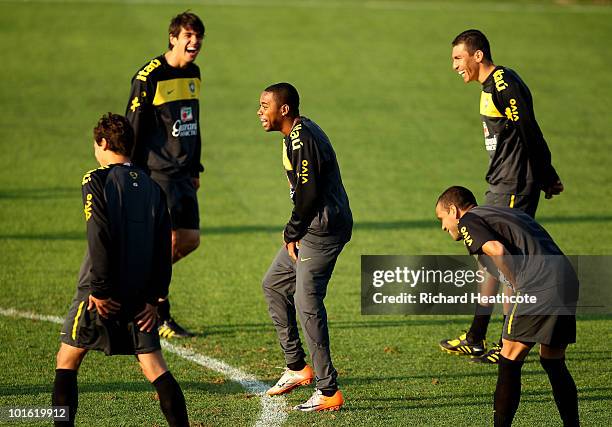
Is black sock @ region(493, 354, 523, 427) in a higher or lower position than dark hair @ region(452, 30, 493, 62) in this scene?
lower

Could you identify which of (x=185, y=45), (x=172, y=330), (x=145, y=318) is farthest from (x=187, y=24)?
(x=145, y=318)

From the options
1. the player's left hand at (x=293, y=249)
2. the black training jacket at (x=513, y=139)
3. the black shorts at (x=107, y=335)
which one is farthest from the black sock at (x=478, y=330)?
the black shorts at (x=107, y=335)

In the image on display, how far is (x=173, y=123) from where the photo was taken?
29.3 feet

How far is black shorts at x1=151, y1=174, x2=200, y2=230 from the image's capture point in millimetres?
9000

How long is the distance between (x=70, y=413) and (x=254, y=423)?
1395mm

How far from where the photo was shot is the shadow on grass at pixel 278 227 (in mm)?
12188

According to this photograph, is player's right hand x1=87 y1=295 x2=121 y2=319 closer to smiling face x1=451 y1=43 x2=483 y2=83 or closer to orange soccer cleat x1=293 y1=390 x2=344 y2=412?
orange soccer cleat x1=293 y1=390 x2=344 y2=412

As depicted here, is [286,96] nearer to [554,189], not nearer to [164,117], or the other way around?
[164,117]

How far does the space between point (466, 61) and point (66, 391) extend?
4.21m

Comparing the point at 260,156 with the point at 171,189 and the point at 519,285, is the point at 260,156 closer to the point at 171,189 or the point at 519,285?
the point at 171,189

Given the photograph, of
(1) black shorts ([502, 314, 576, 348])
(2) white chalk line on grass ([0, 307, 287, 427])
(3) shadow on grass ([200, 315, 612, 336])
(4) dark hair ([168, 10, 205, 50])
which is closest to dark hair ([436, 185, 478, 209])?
(1) black shorts ([502, 314, 576, 348])

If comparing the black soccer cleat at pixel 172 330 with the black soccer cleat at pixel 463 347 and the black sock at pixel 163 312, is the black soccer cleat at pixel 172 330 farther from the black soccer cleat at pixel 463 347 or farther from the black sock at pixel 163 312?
the black soccer cleat at pixel 463 347

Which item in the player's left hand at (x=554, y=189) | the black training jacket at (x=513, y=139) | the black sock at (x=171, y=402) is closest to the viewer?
the black sock at (x=171, y=402)

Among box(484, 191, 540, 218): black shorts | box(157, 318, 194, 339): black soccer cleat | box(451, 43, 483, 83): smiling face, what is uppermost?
box(451, 43, 483, 83): smiling face
